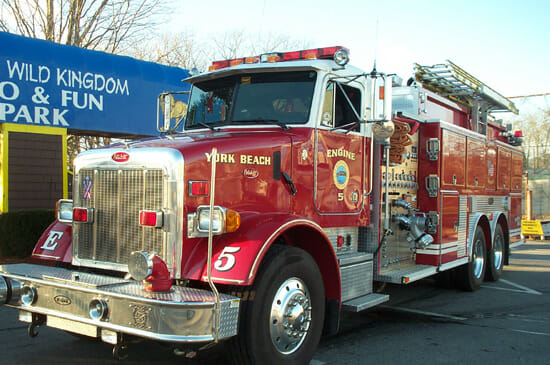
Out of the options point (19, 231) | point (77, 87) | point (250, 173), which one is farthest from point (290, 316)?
point (77, 87)

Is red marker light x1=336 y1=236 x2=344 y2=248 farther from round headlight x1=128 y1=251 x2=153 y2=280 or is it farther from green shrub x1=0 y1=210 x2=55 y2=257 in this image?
green shrub x1=0 y1=210 x2=55 y2=257

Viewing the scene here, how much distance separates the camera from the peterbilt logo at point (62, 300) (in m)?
3.75

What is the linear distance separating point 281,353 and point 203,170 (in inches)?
59.1

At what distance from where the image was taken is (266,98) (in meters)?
5.04

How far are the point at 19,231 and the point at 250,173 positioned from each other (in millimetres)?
6816

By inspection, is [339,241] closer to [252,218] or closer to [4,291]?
[252,218]

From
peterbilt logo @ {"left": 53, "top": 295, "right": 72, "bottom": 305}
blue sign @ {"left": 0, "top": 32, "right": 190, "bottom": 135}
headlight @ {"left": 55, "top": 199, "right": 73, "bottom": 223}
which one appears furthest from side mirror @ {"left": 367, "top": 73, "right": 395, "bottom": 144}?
blue sign @ {"left": 0, "top": 32, "right": 190, "bottom": 135}

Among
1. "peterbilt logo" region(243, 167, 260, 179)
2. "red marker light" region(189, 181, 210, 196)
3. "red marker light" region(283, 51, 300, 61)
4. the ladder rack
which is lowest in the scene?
"red marker light" region(189, 181, 210, 196)

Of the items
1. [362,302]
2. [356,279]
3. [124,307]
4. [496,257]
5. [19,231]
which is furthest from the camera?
[19,231]

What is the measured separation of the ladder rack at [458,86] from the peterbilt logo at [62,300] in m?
6.13

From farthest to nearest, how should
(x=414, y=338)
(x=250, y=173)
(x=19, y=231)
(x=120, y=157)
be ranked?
1. (x=19, y=231)
2. (x=414, y=338)
3. (x=250, y=173)
4. (x=120, y=157)

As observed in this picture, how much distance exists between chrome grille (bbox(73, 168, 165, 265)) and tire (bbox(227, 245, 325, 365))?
0.82 metres

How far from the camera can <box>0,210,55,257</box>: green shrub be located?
9.45m

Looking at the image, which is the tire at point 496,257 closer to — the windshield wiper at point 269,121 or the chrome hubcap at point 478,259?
the chrome hubcap at point 478,259
